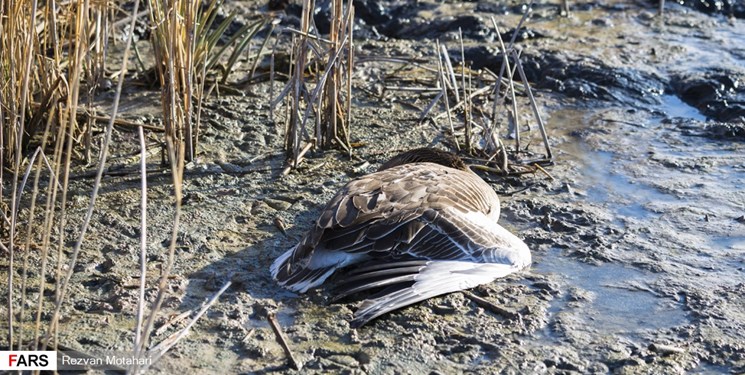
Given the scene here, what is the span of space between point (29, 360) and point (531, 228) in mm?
3005

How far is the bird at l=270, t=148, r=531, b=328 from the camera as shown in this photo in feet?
16.2

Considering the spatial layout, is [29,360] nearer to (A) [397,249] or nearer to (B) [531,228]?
(A) [397,249]

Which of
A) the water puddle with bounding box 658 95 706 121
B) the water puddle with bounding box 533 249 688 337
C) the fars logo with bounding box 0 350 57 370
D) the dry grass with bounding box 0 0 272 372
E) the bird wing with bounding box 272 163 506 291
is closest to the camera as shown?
the fars logo with bounding box 0 350 57 370

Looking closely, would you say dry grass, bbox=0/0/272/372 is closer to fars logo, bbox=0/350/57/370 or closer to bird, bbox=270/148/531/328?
fars logo, bbox=0/350/57/370

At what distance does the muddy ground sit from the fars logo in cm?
34

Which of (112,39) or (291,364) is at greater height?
(112,39)

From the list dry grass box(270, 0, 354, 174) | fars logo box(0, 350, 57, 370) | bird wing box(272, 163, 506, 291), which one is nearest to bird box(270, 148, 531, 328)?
bird wing box(272, 163, 506, 291)

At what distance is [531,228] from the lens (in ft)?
19.4

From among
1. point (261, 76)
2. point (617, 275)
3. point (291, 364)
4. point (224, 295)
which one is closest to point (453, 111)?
point (261, 76)

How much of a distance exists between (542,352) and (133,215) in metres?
2.54

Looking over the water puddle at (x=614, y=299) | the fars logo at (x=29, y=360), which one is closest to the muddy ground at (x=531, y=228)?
the water puddle at (x=614, y=299)

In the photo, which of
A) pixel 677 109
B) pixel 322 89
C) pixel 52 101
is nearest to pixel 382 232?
pixel 322 89

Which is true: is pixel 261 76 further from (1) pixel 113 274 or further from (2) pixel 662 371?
(2) pixel 662 371

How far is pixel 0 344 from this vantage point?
14.3 feet
